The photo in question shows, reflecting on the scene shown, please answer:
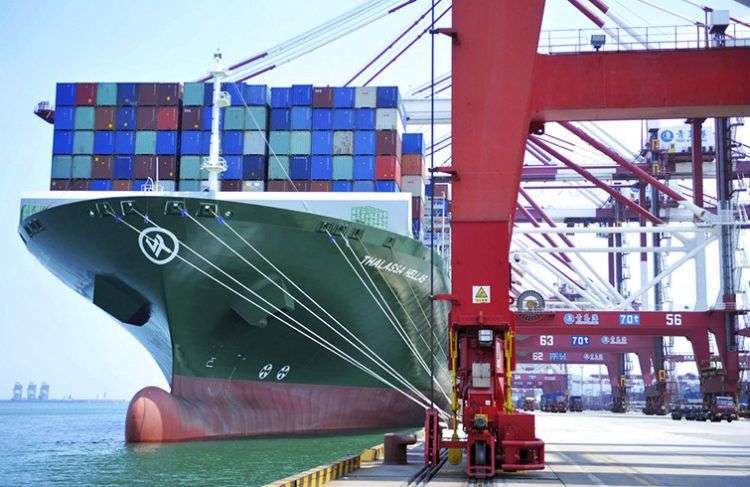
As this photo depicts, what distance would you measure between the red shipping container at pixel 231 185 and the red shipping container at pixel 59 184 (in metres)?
4.41

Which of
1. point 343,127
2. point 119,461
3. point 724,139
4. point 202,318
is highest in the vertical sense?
point 724,139

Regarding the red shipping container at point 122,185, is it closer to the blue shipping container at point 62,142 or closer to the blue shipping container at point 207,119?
the blue shipping container at point 62,142

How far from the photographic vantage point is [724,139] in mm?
39125

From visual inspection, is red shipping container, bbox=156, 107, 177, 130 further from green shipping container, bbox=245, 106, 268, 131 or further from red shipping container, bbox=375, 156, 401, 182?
red shipping container, bbox=375, 156, 401, 182

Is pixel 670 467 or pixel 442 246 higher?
pixel 442 246

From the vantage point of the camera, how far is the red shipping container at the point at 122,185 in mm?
25797

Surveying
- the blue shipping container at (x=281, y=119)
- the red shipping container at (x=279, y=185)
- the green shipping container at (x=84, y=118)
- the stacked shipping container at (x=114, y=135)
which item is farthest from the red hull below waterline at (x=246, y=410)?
the green shipping container at (x=84, y=118)

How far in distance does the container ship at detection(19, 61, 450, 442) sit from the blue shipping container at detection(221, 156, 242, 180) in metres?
0.04

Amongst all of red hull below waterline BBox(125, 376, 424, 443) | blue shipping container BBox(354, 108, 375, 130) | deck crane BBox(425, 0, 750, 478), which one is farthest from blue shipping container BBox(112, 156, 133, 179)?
deck crane BBox(425, 0, 750, 478)

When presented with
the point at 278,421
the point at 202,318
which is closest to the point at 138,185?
the point at 202,318

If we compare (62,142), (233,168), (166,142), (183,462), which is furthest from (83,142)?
(183,462)

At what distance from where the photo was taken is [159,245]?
21.0 m

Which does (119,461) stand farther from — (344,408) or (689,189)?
(689,189)

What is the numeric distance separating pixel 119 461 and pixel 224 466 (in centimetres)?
328
